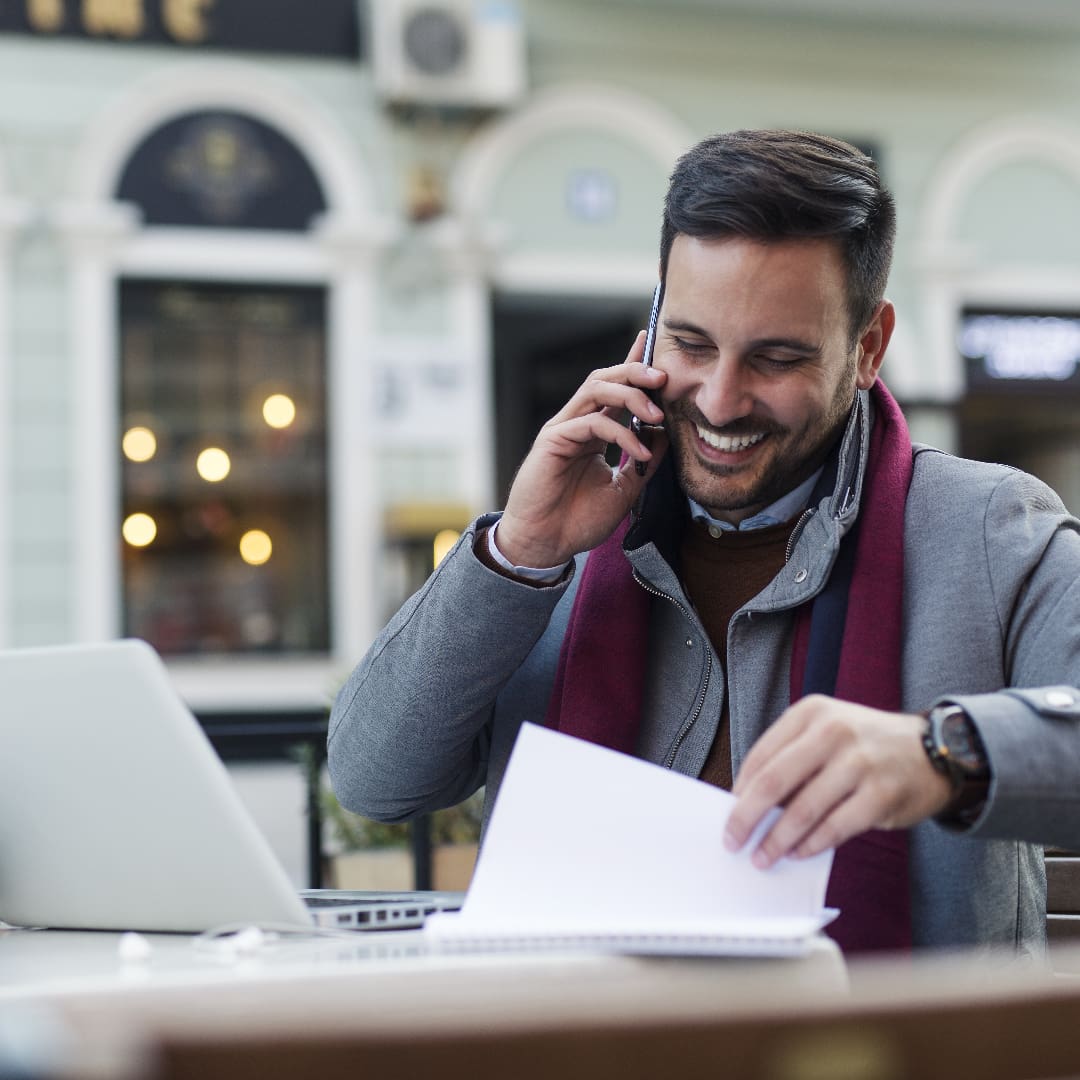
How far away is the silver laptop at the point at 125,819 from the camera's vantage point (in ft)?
4.17

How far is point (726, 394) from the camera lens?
5.77 feet

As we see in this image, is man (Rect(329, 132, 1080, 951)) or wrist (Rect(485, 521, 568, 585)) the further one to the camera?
wrist (Rect(485, 521, 568, 585))

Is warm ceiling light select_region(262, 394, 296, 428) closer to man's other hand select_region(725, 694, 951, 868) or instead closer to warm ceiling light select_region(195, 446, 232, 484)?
warm ceiling light select_region(195, 446, 232, 484)

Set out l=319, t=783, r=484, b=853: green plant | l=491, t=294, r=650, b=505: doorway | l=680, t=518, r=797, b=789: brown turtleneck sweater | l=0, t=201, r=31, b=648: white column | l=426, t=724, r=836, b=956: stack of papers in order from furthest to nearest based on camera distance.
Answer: l=491, t=294, r=650, b=505: doorway
l=0, t=201, r=31, b=648: white column
l=319, t=783, r=484, b=853: green plant
l=680, t=518, r=797, b=789: brown turtleneck sweater
l=426, t=724, r=836, b=956: stack of papers

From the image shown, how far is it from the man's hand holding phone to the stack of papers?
58cm

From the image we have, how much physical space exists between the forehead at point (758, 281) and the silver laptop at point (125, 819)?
745 millimetres

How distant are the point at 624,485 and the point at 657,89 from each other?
6.58 meters

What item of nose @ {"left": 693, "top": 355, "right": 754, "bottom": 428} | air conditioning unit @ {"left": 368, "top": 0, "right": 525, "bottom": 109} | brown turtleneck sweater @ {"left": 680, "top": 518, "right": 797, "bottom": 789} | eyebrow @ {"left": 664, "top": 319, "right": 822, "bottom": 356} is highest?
air conditioning unit @ {"left": 368, "top": 0, "right": 525, "bottom": 109}

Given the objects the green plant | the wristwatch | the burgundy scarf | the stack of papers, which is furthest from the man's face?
the green plant

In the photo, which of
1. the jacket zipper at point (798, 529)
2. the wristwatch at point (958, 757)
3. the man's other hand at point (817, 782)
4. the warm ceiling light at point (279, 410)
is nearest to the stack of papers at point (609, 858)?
the man's other hand at point (817, 782)

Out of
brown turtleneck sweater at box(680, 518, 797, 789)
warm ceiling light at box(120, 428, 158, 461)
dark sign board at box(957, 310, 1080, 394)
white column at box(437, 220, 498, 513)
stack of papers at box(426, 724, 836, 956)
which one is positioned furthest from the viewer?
dark sign board at box(957, 310, 1080, 394)

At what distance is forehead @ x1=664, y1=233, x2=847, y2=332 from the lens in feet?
5.71

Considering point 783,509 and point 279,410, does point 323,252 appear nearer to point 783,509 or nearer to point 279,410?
point 279,410

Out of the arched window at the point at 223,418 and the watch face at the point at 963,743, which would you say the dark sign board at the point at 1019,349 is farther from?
the watch face at the point at 963,743
